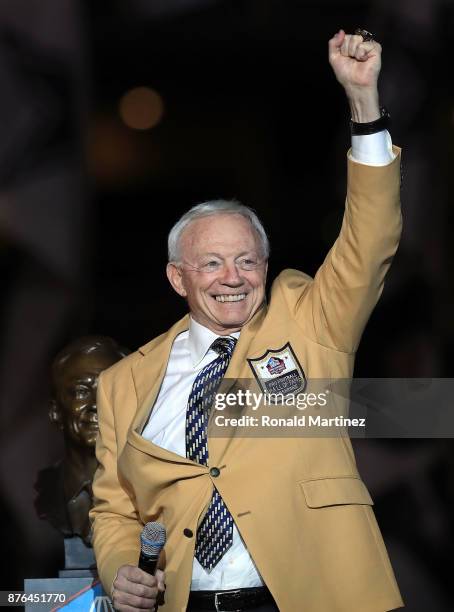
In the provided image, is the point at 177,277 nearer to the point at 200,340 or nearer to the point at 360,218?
the point at 200,340

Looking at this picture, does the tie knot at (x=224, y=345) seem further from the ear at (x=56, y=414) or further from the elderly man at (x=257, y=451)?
the ear at (x=56, y=414)

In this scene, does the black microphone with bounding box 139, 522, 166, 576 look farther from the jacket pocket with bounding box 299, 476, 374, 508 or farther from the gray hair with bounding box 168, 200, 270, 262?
the gray hair with bounding box 168, 200, 270, 262

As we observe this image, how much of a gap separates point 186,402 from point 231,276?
0.31 metres

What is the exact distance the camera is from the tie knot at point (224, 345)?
100 inches

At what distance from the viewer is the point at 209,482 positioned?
2.40 metres

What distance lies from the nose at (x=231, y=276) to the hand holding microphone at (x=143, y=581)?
0.59 m

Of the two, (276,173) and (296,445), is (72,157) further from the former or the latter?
(296,445)

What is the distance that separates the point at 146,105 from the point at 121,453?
91.9 inches

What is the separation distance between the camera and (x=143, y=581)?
229 centimetres

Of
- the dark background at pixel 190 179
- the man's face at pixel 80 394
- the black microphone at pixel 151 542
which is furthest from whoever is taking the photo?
the dark background at pixel 190 179

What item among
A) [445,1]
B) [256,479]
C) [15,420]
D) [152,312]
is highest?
[445,1]

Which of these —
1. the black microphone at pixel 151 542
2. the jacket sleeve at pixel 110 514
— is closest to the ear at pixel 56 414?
the jacket sleeve at pixel 110 514

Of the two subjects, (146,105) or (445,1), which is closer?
(445,1)

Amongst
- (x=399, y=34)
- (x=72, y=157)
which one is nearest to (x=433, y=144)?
(x=399, y=34)
